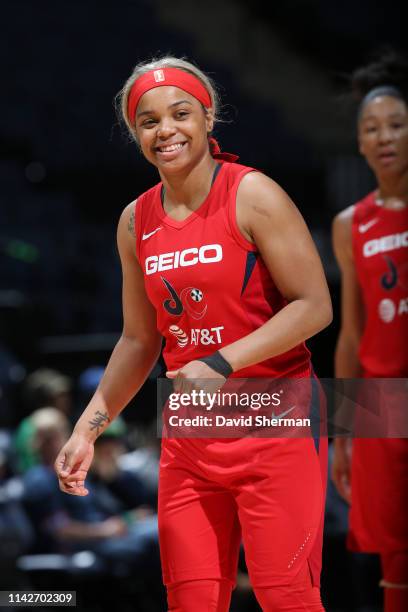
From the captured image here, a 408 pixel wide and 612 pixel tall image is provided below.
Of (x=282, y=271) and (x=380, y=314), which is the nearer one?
(x=282, y=271)

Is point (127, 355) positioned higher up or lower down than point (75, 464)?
higher up

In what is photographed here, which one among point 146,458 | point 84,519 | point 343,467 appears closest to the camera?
point 343,467

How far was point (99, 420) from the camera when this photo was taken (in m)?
2.35

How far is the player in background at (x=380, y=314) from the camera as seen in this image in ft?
9.78

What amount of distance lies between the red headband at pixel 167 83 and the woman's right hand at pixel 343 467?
1.34 meters

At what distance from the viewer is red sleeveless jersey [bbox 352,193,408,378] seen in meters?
2.98

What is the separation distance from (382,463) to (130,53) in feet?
14.1

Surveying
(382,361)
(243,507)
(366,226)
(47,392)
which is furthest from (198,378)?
(47,392)

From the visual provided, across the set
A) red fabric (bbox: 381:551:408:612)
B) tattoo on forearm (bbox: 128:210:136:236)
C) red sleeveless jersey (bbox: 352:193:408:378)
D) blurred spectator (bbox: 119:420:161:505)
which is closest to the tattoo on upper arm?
tattoo on forearm (bbox: 128:210:136:236)

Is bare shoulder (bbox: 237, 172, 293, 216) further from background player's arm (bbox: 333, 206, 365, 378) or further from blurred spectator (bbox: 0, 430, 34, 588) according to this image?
blurred spectator (bbox: 0, 430, 34, 588)

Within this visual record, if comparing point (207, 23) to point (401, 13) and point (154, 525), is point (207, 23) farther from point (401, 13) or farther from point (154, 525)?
point (154, 525)

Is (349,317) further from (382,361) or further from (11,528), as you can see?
(11,528)

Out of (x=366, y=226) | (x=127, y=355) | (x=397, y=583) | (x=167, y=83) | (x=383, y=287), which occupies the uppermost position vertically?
(x=167, y=83)

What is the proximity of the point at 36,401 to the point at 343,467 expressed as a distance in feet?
7.23
